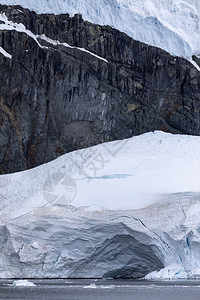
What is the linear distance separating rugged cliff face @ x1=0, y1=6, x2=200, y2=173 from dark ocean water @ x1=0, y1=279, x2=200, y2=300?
320 inches

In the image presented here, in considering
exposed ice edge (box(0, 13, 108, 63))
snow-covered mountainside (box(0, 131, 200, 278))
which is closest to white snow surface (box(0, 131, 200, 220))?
snow-covered mountainside (box(0, 131, 200, 278))

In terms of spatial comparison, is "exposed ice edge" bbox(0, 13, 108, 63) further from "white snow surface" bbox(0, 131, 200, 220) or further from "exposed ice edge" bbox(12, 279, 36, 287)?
"exposed ice edge" bbox(12, 279, 36, 287)

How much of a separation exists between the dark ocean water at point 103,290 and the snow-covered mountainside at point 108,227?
78cm

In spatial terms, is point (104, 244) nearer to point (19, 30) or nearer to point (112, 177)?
point (112, 177)

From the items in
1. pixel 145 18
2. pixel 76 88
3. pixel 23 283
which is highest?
pixel 145 18

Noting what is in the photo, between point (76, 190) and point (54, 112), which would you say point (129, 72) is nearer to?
point (54, 112)

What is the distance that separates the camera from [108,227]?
2933cm

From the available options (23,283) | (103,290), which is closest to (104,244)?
(23,283)

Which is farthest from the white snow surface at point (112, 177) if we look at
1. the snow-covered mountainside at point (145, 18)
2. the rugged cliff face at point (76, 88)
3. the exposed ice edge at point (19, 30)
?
the exposed ice edge at point (19, 30)

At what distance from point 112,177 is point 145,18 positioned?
24.1 ft

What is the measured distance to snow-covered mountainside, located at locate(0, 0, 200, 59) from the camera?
3488 centimetres

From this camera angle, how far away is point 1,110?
34344mm

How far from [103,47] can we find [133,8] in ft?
6.72

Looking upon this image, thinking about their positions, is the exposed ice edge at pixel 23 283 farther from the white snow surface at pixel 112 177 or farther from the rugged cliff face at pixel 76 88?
the rugged cliff face at pixel 76 88
